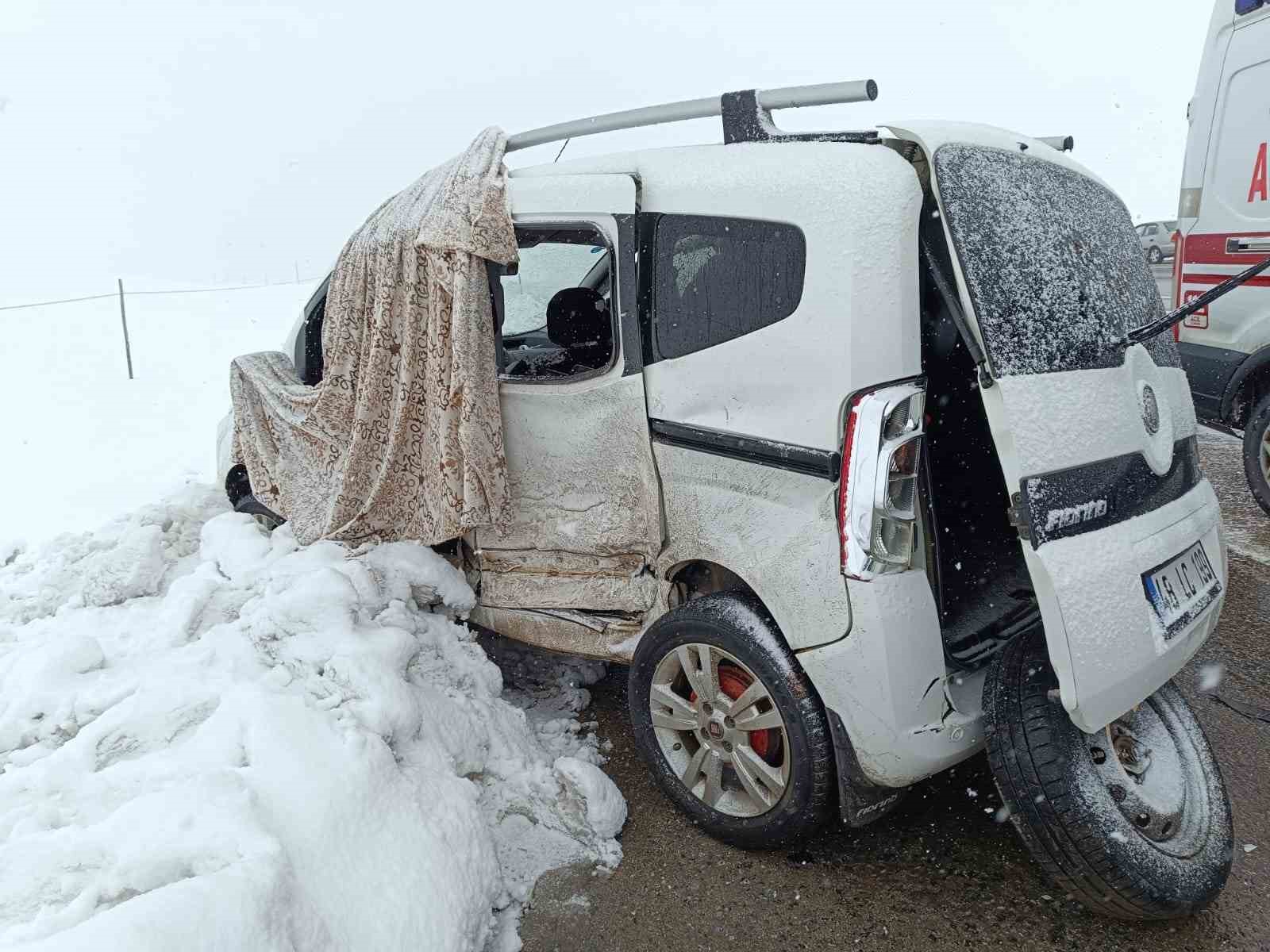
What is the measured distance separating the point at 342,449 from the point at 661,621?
1.56 metres

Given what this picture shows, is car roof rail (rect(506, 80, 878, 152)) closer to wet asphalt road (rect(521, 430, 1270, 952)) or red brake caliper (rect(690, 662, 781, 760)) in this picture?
red brake caliper (rect(690, 662, 781, 760))

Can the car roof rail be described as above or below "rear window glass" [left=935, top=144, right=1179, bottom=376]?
above

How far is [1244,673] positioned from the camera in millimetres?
3449

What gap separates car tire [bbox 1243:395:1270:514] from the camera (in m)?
4.80

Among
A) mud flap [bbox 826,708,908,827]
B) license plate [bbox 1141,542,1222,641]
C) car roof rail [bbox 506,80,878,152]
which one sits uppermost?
car roof rail [bbox 506,80,878,152]

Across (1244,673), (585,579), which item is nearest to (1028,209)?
(585,579)

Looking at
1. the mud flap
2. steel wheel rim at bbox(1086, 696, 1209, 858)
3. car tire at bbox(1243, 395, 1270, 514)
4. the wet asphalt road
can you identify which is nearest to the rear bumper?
car tire at bbox(1243, 395, 1270, 514)

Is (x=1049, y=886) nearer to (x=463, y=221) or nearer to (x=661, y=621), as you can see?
(x=661, y=621)

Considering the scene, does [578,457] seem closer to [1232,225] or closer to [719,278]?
[719,278]

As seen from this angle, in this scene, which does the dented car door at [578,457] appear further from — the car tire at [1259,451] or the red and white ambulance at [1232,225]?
the car tire at [1259,451]

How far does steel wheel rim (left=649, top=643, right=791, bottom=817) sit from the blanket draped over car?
867 mm

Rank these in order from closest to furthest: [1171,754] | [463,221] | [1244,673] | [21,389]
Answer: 1. [1171,754]
2. [463,221]
3. [1244,673]
4. [21,389]

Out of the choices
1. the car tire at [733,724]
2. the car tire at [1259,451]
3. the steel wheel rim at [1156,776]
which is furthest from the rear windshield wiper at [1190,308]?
the car tire at [1259,451]

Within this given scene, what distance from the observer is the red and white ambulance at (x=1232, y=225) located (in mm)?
4559
